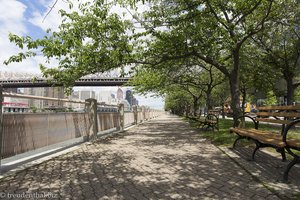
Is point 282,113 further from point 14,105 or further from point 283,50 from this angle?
point 283,50

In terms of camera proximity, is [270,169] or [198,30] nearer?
[270,169]

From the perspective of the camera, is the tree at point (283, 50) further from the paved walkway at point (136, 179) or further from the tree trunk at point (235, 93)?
the paved walkway at point (136, 179)

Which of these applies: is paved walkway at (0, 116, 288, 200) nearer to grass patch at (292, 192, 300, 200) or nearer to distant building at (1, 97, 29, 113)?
grass patch at (292, 192, 300, 200)

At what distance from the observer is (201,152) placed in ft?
26.5

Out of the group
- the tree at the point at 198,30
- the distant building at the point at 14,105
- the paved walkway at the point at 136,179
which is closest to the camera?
the paved walkway at the point at 136,179

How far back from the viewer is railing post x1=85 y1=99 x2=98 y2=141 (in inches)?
434

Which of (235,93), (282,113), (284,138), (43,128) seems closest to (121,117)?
(235,93)

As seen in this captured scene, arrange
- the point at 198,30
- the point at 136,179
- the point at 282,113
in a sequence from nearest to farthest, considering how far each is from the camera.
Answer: the point at 136,179
the point at 282,113
the point at 198,30

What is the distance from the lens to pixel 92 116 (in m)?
11.3

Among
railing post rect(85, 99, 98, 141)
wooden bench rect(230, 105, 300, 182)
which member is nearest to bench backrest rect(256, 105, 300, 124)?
wooden bench rect(230, 105, 300, 182)

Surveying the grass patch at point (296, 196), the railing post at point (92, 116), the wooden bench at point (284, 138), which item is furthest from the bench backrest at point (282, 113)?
the railing post at point (92, 116)

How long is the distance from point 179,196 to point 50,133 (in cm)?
462

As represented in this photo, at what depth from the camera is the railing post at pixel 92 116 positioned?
11.0 m

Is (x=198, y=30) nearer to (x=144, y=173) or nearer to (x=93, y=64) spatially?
(x=93, y=64)
